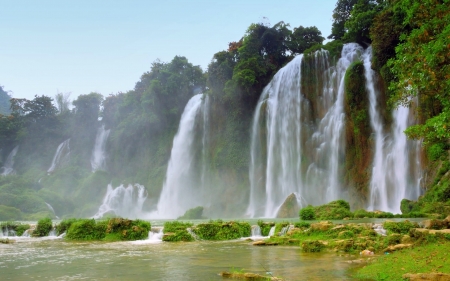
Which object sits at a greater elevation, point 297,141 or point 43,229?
point 297,141

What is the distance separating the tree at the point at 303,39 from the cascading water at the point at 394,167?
15.1 m

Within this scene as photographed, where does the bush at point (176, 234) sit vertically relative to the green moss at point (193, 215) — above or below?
below

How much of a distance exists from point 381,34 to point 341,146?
8.00 metres

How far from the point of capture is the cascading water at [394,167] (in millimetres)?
23531

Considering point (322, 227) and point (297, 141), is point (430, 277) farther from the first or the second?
point (297, 141)

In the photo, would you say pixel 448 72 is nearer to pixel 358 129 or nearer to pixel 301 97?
pixel 358 129

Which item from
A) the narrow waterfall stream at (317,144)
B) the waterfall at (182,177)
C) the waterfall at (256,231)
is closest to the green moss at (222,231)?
the waterfall at (256,231)

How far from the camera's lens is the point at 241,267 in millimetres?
7520

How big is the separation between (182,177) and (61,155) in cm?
2530

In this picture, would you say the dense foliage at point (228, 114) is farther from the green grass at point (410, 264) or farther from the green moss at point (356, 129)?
the green grass at point (410, 264)

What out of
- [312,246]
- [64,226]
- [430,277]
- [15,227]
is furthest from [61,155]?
[430,277]

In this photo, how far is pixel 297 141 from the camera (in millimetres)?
30859

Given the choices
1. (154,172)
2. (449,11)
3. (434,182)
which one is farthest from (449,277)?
(154,172)

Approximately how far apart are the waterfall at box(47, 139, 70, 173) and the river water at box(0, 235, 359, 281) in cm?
4663
